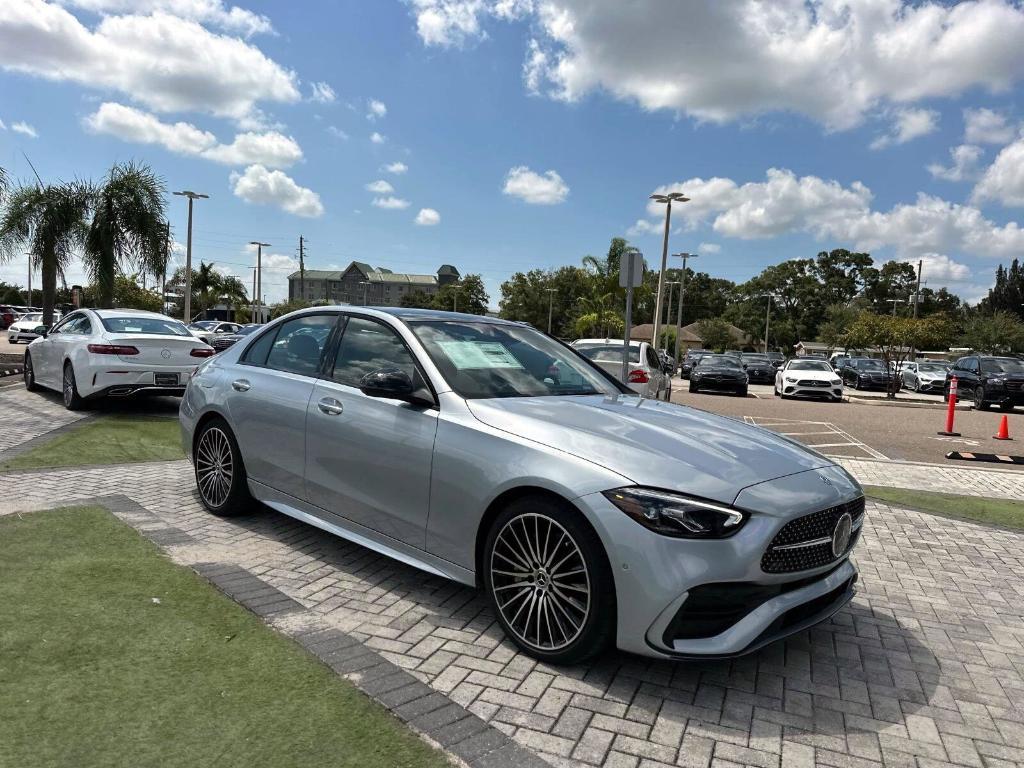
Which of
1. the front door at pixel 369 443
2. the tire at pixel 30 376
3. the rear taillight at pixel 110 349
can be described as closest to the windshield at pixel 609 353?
the rear taillight at pixel 110 349

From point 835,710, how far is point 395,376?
2.40 metres

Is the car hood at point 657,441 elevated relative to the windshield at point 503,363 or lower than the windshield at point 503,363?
lower

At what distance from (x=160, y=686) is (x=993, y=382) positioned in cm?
2232

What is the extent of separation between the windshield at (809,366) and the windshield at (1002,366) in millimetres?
4219

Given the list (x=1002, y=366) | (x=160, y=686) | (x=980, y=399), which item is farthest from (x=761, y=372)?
(x=160, y=686)

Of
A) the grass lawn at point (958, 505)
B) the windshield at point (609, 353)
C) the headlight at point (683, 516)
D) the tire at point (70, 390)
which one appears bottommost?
the grass lawn at point (958, 505)

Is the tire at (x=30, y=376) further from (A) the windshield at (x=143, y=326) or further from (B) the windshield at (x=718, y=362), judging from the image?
(B) the windshield at (x=718, y=362)

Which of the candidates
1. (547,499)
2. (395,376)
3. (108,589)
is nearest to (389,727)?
(547,499)

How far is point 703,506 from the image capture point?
273cm

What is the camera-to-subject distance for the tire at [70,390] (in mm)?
9643

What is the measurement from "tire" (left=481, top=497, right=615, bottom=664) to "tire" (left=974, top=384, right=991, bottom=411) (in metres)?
21.4

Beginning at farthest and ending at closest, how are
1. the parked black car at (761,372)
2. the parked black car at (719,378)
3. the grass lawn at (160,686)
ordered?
the parked black car at (761,372), the parked black car at (719,378), the grass lawn at (160,686)

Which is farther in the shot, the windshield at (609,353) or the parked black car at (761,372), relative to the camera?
the parked black car at (761,372)

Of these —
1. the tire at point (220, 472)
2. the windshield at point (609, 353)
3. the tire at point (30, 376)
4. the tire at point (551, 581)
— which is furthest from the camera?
the windshield at point (609, 353)
